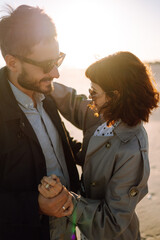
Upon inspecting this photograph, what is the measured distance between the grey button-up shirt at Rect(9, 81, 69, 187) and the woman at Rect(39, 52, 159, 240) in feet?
0.99

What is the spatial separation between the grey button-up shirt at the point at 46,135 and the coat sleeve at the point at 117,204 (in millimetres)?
460

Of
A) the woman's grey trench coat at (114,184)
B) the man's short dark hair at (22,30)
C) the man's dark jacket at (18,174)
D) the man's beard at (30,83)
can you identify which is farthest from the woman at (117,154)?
the man's short dark hair at (22,30)

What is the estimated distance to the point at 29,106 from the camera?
2.16 m

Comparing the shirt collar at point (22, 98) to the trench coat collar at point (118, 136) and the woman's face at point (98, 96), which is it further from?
the trench coat collar at point (118, 136)

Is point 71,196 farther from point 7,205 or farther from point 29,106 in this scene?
point 29,106

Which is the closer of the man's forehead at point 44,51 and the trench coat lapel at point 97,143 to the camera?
the trench coat lapel at point 97,143

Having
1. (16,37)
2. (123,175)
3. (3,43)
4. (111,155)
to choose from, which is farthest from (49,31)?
(123,175)

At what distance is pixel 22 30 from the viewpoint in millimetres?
2096

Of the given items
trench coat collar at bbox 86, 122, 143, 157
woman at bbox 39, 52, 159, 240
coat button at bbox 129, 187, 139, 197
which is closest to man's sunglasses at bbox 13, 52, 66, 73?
woman at bbox 39, 52, 159, 240

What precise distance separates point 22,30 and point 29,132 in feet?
3.29

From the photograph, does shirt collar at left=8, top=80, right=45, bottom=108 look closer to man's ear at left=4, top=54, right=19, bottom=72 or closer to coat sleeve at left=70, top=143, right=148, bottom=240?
man's ear at left=4, top=54, right=19, bottom=72

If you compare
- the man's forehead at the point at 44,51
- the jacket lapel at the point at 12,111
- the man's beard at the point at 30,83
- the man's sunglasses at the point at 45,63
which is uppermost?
the man's forehead at the point at 44,51

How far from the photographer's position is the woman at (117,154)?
1.72 m

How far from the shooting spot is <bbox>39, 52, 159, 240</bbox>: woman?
1718 millimetres
